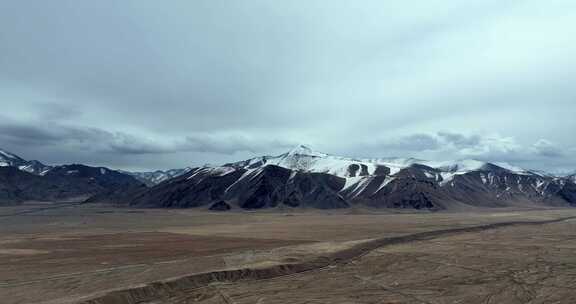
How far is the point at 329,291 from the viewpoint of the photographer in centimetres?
3650

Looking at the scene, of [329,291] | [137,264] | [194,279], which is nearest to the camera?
[329,291]

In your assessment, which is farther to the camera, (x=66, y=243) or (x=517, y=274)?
(x=66, y=243)

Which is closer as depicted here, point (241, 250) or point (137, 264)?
point (137, 264)

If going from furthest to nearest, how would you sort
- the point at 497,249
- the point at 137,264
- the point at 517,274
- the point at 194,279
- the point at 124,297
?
1. the point at 497,249
2. the point at 137,264
3. the point at 517,274
4. the point at 194,279
5. the point at 124,297

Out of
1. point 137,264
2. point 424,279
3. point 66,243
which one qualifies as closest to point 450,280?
point 424,279

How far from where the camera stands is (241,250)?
Answer: 60031 mm

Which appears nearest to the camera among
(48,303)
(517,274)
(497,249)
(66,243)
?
(48,303)

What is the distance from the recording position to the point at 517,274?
140 ft

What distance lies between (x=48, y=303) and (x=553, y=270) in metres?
42.1

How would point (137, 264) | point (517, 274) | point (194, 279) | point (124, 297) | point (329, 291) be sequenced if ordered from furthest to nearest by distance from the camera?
point (137, 264)
point (517, 274)
point (194, 279)
point (329, 291)
point (124, 297)

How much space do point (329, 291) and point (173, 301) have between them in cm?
1145

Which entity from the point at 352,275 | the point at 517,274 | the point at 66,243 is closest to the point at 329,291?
the point at 352,275

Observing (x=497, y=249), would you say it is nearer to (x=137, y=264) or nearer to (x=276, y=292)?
(x=276, y=292)

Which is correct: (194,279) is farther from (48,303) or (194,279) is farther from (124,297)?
(48,303)
